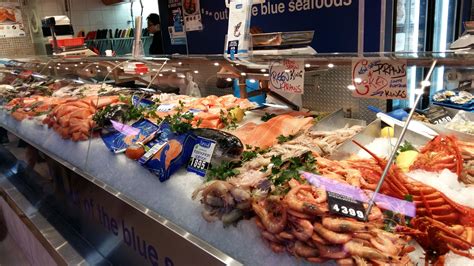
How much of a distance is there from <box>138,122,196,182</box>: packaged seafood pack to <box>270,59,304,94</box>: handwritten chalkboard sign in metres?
0.48

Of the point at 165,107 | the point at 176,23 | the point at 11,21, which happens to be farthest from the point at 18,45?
the point at 165,107

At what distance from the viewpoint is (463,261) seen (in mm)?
1100

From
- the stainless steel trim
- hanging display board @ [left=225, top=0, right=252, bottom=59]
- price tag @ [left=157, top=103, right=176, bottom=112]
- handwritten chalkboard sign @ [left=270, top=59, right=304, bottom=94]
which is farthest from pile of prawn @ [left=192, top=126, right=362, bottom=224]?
the stainless steel trim

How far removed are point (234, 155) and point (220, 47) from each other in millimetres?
4386

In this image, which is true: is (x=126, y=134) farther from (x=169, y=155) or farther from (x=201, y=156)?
(x=201, y=156)

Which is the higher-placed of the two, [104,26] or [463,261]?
[104,26]

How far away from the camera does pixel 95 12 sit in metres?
10.1

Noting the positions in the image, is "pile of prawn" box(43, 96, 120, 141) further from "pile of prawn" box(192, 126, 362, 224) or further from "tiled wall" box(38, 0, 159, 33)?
"tiled wall" box(38, 0, 159, 33)

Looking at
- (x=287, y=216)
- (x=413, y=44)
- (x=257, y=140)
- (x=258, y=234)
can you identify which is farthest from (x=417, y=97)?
(x=413, y=44)

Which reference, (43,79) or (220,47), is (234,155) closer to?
(43,79)

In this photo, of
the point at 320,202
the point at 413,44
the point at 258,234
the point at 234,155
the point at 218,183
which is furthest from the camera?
the point at 413,44

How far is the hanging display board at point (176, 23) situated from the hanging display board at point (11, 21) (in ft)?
12.7

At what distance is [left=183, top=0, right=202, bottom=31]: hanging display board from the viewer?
6.13 meters

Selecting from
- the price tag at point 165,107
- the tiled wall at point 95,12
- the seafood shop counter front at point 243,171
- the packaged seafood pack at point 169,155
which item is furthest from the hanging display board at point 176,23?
the packaged seafood pack at point 169,155
